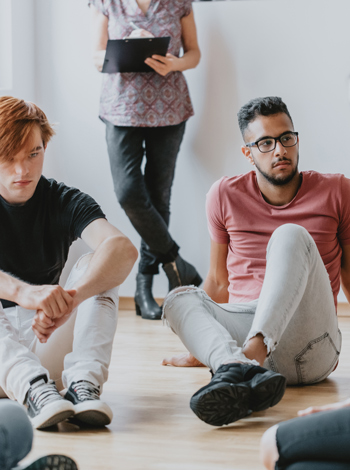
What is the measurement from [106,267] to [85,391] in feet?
0.98

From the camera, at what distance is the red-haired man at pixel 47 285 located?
1.41 m

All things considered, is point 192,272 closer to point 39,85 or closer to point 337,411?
point 39,85

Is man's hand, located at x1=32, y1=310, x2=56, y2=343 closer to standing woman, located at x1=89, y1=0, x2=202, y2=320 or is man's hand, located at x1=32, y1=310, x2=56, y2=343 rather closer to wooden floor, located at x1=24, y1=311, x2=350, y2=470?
wooden floor, located at x1=24, y1=311, x2=350, y2=470

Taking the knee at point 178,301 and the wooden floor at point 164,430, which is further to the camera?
the knee at point 178,301

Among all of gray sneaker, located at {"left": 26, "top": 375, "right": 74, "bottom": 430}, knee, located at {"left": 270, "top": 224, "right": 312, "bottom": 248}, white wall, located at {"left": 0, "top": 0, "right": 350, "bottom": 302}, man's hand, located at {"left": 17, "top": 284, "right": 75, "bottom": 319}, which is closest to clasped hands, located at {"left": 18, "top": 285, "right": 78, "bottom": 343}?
man's hand, located at {"left": 17, "top": 284, "right": 75, "bottom": 319}

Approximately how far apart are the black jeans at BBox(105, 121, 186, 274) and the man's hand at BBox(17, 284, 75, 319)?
1.67 meters

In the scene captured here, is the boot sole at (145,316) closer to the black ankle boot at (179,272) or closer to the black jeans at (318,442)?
the black ankle boot at (179,272)

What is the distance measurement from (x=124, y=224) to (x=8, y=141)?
1.94 m

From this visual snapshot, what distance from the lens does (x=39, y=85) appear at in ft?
12.0

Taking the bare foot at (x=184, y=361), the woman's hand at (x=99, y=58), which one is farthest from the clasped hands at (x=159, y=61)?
the bare foot at (x=184, y=361)

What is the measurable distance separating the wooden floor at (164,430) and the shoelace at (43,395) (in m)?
0.06

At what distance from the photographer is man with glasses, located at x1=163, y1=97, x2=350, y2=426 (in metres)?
1.36

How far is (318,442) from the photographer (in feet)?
2.83

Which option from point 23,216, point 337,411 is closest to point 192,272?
point 23,216
